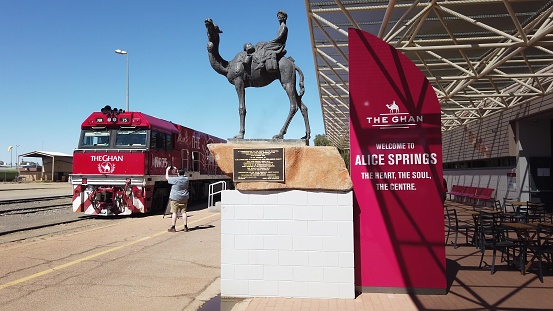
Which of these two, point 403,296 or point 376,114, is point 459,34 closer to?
point 376,114

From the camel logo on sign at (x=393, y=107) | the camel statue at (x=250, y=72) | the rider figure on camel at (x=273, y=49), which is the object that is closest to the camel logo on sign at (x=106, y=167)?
the camel statue at (x=250, y=72)

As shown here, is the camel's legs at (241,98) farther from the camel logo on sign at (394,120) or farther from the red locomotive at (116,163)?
the red locomotive at (116,163)

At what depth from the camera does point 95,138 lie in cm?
1558

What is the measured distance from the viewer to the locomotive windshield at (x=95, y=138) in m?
15.5

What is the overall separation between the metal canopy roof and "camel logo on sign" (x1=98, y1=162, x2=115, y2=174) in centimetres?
868

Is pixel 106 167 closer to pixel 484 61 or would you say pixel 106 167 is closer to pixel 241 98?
pixel 241 98

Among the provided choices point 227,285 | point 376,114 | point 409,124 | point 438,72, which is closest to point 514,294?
point 409,124

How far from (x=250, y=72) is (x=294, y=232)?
2667mm

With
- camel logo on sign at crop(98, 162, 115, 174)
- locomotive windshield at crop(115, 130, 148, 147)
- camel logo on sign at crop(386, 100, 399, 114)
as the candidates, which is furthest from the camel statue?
camel logo on sign at crop(98, 162, 115, 174)

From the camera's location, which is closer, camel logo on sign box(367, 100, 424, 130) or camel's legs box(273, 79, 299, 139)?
camel logo on sign box(367, 100, 424, 130)

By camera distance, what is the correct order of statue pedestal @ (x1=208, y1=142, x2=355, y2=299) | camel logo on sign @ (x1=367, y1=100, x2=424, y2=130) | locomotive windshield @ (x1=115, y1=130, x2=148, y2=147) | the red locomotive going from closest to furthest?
statue pedestal @ (x1=208, y1=142, x2=355, y2=299) → camel logo on sign @ (x1=367, y1=100, x2=424, y2=130) → the red locomotive → locomotive windshield @ (x1=115, y1=130, x2=148, y2=147)

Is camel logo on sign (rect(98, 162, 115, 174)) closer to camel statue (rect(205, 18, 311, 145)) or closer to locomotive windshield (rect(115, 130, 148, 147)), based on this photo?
locomotive windshield (rect(115, 130, 148, 147))

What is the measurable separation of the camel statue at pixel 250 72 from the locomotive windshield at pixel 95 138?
10105 mm

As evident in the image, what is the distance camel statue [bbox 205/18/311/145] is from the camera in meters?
6.59
